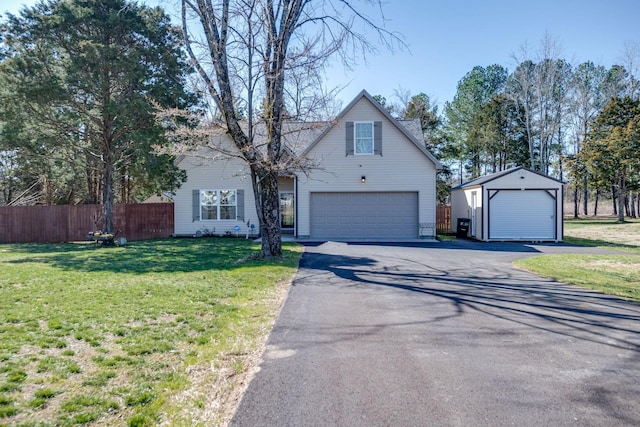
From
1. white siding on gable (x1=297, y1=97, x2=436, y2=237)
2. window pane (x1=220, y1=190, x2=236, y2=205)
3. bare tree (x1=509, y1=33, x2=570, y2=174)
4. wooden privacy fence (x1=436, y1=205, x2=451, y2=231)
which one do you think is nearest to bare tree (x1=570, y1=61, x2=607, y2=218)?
bare tree (x1=509, y1=33, x2=570, y2=174)

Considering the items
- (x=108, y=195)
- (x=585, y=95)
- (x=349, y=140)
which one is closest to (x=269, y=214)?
(x=349, y=140)

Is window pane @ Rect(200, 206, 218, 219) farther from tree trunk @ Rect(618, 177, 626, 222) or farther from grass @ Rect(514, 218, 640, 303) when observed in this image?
tree trunk @ Rect(618, 177, 626, 222)

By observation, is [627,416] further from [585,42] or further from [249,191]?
[585,42]

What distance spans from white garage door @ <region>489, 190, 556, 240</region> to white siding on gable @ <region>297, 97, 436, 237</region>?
2885 mm

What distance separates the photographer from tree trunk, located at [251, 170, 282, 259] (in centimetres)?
1062

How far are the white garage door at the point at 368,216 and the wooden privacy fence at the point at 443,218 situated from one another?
19.4ft

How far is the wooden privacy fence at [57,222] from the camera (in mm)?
17906

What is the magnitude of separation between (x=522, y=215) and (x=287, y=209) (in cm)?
1070

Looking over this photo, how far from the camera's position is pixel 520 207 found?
16.9m

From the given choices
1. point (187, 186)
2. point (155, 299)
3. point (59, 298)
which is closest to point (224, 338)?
point (155, 299)

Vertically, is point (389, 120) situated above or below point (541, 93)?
below

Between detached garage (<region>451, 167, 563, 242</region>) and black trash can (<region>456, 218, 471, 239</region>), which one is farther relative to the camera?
black trash can (<region>456, 218, 471, 239</region>)

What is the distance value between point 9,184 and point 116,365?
27.5 metres

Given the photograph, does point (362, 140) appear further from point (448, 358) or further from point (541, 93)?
point (541, 93)
